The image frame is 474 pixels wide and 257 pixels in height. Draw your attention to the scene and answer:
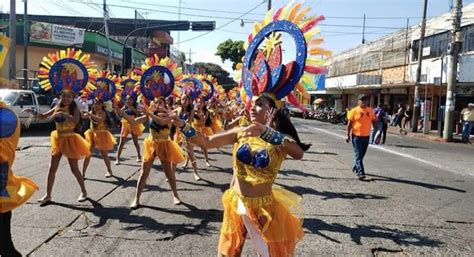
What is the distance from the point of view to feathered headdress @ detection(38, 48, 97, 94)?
7.76 m

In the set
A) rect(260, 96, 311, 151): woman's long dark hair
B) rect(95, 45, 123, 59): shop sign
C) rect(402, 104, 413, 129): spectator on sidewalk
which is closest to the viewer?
rect(260, 96, 311, 151): woman's long dark hair

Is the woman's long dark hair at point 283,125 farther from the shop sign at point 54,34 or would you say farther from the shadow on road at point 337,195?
the shop sign at point 54,34

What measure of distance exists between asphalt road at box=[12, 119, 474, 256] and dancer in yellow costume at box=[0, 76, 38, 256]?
1.35 metres

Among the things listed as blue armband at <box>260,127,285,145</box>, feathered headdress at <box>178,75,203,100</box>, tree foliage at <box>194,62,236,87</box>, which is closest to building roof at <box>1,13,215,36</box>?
tree foliage at <box>194,62,236,87</box>

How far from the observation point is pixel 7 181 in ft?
11.6

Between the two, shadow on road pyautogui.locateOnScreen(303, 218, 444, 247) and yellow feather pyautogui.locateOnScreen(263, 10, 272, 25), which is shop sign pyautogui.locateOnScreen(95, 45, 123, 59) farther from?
yellow feather pyautogui.locateOnScreen(263, 10, 272, 25)

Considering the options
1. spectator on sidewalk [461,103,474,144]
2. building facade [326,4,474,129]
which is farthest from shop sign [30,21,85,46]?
spectator on sidewalk [461,103,474,144]

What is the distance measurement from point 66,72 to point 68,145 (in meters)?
1.30

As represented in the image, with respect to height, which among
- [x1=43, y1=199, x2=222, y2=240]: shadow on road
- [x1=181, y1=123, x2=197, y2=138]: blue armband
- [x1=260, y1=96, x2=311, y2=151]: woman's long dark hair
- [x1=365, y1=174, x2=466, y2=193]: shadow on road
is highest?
[x1=260, y1=96, x2=311, y2=151]: woman's long dark hair

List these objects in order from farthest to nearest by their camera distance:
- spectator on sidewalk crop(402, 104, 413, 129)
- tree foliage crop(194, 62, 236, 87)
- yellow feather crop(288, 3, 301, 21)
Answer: tree foliage crop(194, 62, 236, 87)
spectator on sidewalk crop(402, 104, 413, 129)
yellow feather crop(288, 3, 301, 21)

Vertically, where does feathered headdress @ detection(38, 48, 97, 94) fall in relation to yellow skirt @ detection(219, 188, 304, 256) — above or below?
above

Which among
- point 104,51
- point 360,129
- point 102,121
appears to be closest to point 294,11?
point 360,129

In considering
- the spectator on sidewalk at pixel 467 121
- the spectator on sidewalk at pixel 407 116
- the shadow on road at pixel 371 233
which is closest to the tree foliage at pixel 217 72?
the spectator on sidewalk at pixel 407 116

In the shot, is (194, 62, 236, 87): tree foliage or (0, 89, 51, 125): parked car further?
(194, 62, 236, 87): tree foliage
